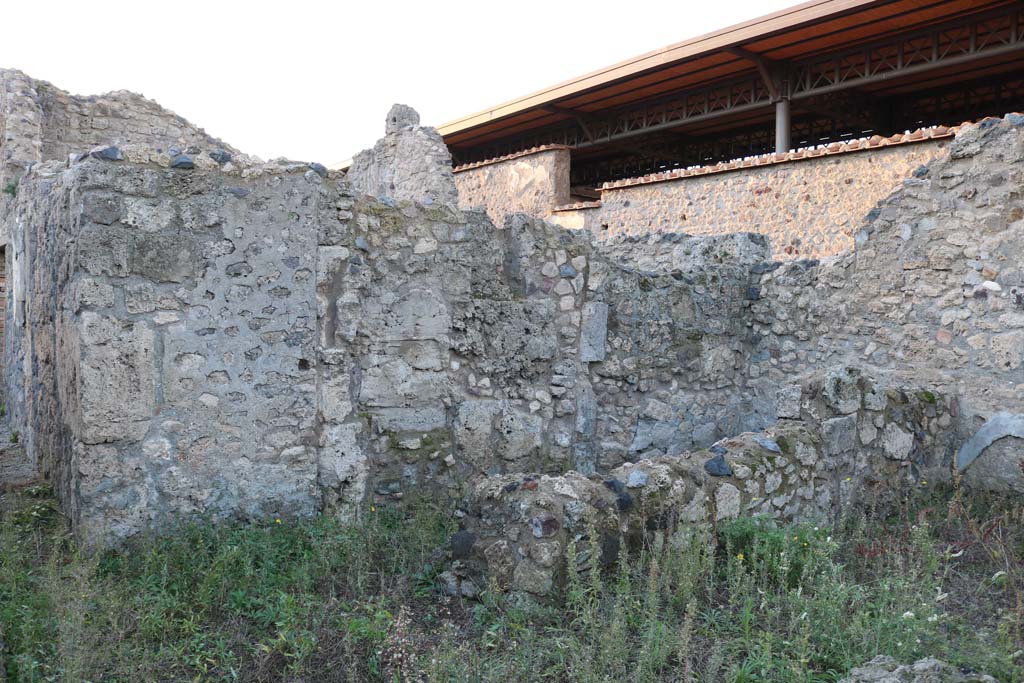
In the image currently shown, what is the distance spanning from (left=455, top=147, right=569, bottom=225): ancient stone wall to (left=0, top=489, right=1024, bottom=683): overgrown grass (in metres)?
8.78

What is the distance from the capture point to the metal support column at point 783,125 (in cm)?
1221

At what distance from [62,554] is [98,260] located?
153cm

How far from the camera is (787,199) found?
966 centimetres

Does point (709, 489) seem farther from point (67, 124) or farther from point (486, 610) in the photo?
point (67, 124)

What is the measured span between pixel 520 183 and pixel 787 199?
4.96 meters

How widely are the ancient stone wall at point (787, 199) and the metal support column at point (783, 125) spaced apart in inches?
100

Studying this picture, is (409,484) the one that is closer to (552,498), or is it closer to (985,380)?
(552,498)

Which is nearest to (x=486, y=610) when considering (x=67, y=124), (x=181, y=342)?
(x=181, y=342)

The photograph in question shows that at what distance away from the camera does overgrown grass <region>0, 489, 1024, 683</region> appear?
2873 millimetres

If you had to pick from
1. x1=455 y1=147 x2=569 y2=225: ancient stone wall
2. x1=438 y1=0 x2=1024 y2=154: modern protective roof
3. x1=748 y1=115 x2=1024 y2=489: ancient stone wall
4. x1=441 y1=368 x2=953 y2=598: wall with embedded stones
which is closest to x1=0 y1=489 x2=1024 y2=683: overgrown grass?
x1=441 y1=368 x2=953 y2=598: wall with embedded stones

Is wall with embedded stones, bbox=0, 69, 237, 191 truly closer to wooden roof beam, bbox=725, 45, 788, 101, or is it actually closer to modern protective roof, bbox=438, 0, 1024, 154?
modern protective roof, bbox=438, 0, 1024, 154

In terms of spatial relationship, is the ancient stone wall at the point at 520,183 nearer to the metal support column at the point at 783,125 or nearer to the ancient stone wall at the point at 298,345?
the metal support column at the point at 783,125

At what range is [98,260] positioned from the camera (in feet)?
12.7

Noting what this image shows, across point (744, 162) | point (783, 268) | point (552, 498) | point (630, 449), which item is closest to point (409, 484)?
point (552, 498)
